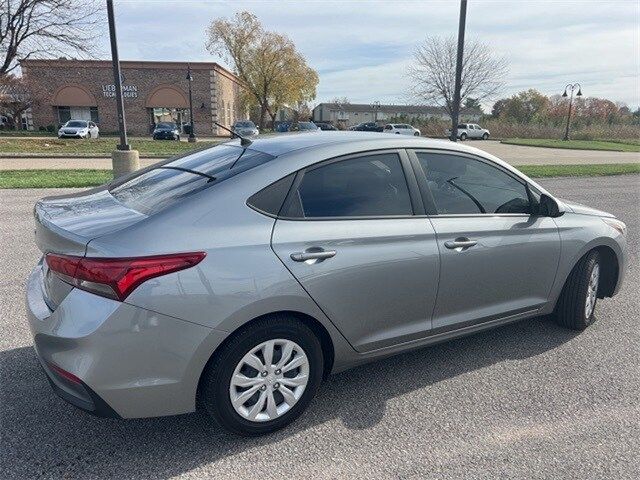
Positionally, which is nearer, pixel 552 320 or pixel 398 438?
pixel 398 438

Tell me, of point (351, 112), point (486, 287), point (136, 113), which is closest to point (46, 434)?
point (486, 287)

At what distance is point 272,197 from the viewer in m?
2.52

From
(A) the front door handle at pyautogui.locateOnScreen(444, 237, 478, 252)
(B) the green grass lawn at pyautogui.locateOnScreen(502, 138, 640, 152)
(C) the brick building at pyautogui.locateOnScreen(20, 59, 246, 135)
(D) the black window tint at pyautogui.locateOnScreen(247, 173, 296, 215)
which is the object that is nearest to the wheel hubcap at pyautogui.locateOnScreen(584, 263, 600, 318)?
(A) the front door handle at pyautogui.locateOnScreen(444, 237, 478, 252)

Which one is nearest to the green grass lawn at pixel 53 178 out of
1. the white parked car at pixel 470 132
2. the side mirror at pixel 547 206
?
the side mirror at pixel 547 206

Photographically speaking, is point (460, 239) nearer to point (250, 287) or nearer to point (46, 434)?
point (250, 287)

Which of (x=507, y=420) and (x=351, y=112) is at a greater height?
(x=351, y=112)

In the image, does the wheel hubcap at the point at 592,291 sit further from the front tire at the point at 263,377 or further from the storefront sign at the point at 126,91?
the storefront sign at the point at 126,91

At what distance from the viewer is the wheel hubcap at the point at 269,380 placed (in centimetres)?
242

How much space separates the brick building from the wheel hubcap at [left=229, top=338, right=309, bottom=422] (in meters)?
44.0

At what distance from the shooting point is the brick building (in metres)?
44.2

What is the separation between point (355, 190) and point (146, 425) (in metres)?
1.82

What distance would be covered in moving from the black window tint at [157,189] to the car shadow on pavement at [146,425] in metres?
1.24

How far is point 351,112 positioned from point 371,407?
10595cm

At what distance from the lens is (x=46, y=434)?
8.23 ft
